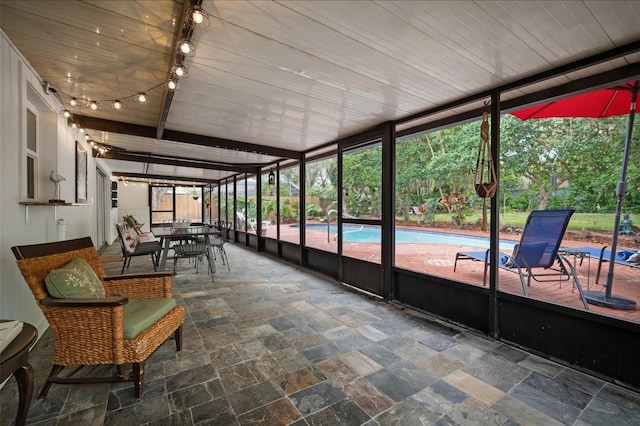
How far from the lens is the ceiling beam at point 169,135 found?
3.56 metres

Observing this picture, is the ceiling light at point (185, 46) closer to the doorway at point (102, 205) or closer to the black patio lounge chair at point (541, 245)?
the black patio lounge chair at point (541, 245)

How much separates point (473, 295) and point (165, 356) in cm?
285

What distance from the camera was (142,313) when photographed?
77.6 inches

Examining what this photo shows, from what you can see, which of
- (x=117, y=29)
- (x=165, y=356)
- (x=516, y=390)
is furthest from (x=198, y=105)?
(x=516, y=390)

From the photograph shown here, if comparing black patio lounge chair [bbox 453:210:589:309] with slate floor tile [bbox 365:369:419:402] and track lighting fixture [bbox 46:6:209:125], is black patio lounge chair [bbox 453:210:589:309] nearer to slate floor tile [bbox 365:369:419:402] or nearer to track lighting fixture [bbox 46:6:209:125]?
slate floor tile [bbox 365:369:419:402]

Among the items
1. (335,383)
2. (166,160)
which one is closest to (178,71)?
(335,383)

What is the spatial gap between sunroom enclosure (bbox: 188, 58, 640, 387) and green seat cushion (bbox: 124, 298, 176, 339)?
2583 millimetres

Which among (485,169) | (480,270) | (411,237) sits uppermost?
(485,169)

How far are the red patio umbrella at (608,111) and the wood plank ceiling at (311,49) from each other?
314 mm

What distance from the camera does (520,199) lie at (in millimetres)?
3033

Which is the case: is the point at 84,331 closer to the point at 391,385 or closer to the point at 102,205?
the point at 391,385

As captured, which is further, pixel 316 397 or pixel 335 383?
pixel 335 383

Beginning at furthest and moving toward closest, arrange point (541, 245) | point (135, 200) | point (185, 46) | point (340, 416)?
point (135, 200) < point (541, 245) < point (185, 46) < point (340, 416)

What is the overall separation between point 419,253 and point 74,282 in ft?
18.6
